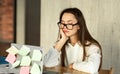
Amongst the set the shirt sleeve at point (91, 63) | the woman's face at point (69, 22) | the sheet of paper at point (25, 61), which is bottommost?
the shirt sleeve at point (91, 63)

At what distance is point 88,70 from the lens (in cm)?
196

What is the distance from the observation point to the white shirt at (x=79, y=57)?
2.01m

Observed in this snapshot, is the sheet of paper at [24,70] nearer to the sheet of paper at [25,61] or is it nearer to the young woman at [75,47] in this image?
the sheet of paper at [25,61]

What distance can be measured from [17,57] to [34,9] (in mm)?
2059

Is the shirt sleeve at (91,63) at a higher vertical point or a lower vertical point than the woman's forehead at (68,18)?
lower

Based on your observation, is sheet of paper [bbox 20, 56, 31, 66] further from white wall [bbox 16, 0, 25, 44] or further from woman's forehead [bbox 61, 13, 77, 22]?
white wall [bbox 16, 0, 25, 44]

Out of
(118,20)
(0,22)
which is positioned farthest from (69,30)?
(0,22)

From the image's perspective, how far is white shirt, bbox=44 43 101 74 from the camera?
2.01 meters

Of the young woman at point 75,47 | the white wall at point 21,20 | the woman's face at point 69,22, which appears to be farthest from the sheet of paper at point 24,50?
the white wall at point 21,20

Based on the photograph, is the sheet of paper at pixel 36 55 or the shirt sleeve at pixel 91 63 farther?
the shirt sleeve at pixel 91 63

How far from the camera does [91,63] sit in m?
2.04

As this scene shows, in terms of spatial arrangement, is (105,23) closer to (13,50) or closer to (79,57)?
(79,57)

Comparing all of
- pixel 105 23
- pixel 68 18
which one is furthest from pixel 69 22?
pixel 105 23

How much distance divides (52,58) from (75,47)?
12.5 inches
